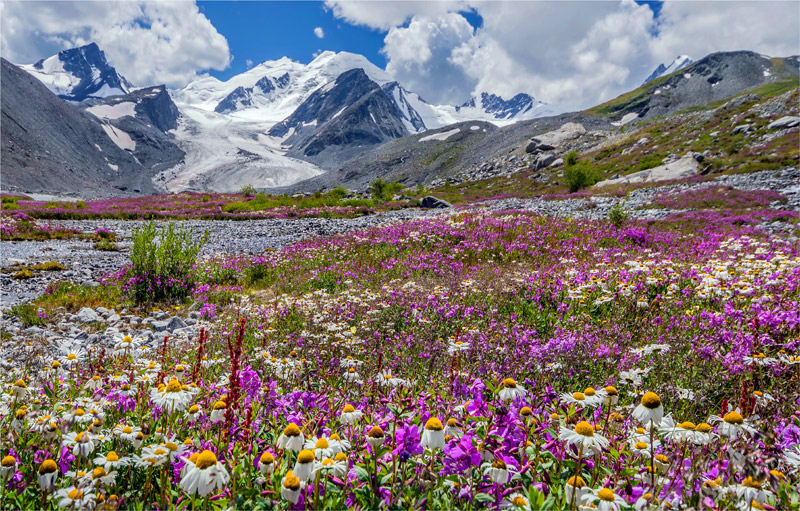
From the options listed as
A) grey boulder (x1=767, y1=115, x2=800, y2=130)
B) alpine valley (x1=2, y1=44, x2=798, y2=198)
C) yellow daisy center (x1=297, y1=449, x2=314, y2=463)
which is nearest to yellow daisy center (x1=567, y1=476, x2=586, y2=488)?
yellow daisy center (x1=297, y1=449, x2=314, y2=463)

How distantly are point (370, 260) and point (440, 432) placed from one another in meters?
9.71

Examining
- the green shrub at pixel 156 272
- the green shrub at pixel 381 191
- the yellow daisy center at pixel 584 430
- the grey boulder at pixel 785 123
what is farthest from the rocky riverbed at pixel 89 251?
the grey boulder at pixel 785 123

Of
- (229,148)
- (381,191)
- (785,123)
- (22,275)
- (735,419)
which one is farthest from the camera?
(229,148)

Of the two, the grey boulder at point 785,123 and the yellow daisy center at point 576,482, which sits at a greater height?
the grey boulder at point 785,123

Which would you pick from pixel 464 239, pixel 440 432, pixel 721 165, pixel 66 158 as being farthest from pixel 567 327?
pixel 66 158

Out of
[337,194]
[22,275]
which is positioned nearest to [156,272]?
[22,275]

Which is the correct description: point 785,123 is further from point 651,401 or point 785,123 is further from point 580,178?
point 651,401

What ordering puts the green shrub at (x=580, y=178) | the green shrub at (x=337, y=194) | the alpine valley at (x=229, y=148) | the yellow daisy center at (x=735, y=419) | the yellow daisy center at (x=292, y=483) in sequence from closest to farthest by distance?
the yellow daisy center at (x=292, y=483)
the yellow daisy center at (x=735, y=419)
the green shrub at (x=580, y=178)
the green shrub at (x=337, y=194)
the alpine valley at (x=229, y=148)

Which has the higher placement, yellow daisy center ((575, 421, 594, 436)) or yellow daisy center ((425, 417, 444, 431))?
yellow daisy center ((425, 417, 444, 431))

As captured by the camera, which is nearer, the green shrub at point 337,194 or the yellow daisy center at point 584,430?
the yellow daisy center at point 584,430

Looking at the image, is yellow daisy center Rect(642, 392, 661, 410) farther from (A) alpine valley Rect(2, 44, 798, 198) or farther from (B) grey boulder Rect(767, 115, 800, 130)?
(A) alpine valley Rect(2, 44, 798, 198)

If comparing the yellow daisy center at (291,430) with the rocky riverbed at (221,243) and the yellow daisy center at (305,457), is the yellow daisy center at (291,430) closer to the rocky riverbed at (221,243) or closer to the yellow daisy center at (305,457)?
the yellow daisy center at (305,457)

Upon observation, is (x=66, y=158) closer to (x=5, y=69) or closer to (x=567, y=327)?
(x=5, y=69)

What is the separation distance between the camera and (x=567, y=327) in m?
5.58
